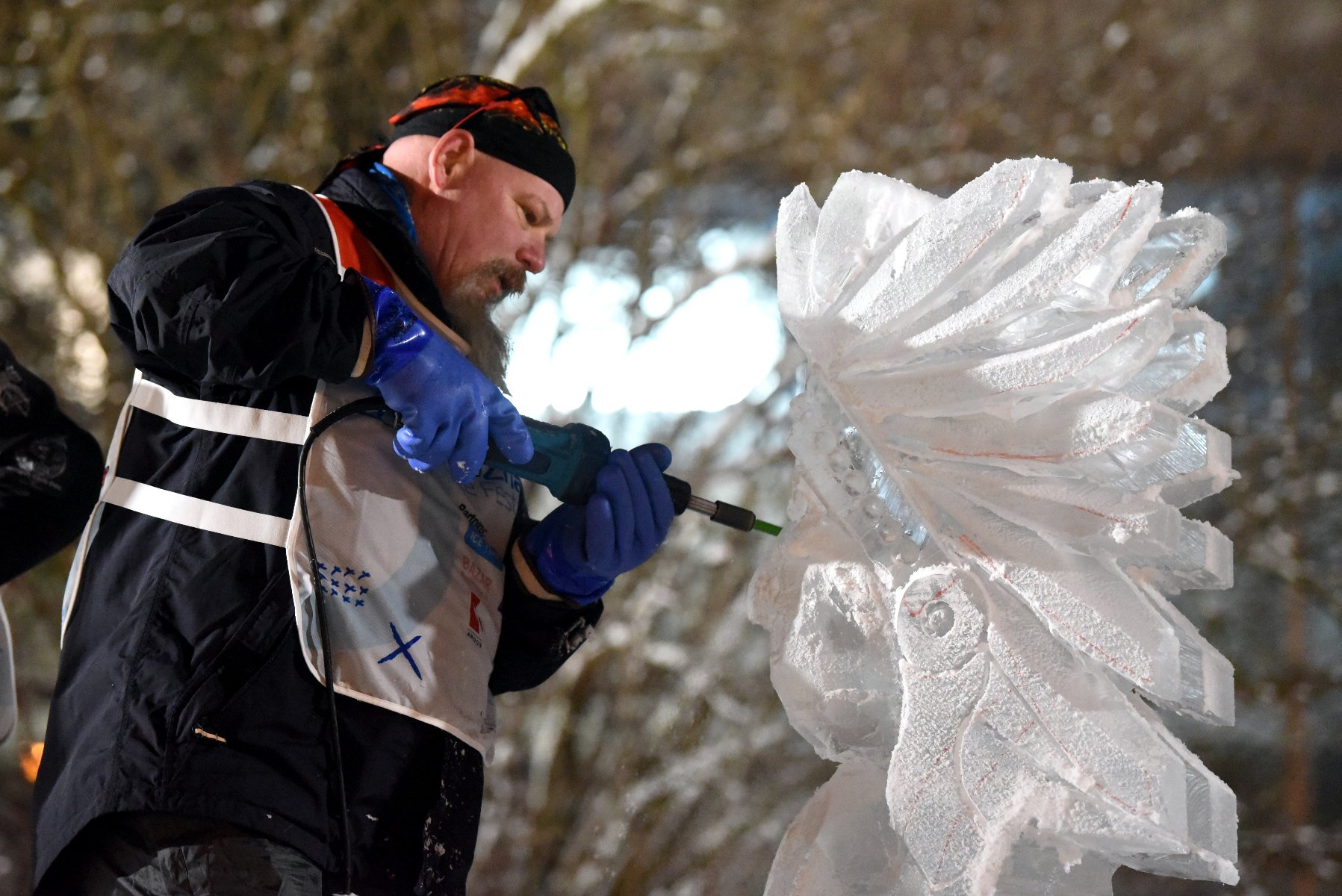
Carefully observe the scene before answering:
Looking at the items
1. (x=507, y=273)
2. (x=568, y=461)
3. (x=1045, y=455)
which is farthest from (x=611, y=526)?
(x=1045, y=455)

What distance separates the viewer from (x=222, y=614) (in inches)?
42.3

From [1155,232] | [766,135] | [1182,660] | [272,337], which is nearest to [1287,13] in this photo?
[766,135]

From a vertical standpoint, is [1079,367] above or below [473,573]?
above

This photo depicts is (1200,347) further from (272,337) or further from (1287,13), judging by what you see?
(1287,13)

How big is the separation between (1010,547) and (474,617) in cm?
60

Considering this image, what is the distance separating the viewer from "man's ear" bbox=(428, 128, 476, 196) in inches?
56.6

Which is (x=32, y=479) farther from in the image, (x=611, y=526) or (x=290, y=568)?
(x=611, y=526)

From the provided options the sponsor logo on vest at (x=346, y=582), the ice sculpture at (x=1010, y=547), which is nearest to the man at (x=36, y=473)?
the sponsor logo on vest at (x=346, y=582)

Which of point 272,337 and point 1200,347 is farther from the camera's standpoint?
point 1200,347

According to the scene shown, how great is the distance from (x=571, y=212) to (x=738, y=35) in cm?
95

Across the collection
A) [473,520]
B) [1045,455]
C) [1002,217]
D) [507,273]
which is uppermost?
[1002,217]

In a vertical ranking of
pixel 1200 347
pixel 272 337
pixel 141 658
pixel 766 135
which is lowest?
pixel 766 135

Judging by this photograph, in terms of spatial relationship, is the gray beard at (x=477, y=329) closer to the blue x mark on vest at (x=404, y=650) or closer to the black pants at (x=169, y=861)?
the blue x mark on vest at (x=404, y=650)

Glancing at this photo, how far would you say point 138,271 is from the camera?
41.6 inches
